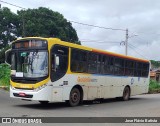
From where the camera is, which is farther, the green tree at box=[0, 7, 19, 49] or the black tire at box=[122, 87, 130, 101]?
the green tree at box=[0, 7, 19, 49]

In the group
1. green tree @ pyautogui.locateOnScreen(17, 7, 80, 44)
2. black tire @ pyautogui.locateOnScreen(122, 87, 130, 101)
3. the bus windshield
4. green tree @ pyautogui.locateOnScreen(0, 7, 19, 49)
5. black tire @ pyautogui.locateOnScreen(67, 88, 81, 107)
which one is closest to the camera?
the bus windshield

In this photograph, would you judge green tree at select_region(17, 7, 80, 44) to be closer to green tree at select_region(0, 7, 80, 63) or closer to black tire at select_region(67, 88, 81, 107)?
green tree at select_region(0, 7, 80, 63)

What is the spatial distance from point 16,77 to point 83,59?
377 cm

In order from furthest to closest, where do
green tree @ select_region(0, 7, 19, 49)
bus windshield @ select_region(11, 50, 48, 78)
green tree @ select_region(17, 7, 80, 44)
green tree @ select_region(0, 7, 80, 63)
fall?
green tree @ select_region(0, 7, 19, 49)
green tree @ select_region(0, 7, 80, 63)
green tree @ select_region(17, 7, 80, 44)
bus windshield @ select_region(11, 50, 48, 78)

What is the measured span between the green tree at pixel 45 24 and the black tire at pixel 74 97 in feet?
121

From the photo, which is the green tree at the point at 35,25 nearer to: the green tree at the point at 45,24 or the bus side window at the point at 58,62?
the green tree at the point at 45,24

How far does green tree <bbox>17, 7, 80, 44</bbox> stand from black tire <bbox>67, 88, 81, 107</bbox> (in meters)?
36.8

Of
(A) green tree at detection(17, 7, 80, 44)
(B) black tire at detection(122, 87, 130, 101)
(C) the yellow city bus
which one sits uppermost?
(A) green tree at detection(17, 7, 80, 44)

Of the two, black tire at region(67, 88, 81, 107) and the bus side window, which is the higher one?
the bus side window

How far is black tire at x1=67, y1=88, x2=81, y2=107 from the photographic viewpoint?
17.9 m

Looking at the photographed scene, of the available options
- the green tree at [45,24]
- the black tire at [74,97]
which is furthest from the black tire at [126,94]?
the green tree at [45,24]

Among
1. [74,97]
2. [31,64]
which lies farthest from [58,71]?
[74,97]

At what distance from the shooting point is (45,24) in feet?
184

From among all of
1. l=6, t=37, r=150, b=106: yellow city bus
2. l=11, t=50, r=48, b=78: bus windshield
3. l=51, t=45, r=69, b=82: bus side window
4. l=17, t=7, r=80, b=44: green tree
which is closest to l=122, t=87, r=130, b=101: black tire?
l=6, t=37, r=150, b=106: yellow city bus
